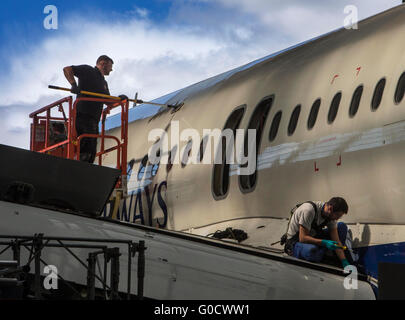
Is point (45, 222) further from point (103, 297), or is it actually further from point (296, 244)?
point (296, 244)

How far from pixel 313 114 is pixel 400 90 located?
175 cm

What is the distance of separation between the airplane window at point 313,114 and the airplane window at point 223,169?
6.90 feet

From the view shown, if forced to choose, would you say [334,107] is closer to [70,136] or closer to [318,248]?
[318,248]

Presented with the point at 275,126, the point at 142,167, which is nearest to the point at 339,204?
the point at 275,126

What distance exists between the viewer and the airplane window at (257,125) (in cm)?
1115

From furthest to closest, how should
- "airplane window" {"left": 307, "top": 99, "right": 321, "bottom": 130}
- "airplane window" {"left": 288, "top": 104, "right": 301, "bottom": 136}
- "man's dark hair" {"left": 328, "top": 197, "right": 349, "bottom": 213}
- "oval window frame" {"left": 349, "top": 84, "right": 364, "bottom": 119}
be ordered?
"airplane window" {"left": 288, "top": 104, "right": 301, "bottom": 136}
"airplane window" {"left": 307, "top": 99, "right": 321, "bottom": 130}
"oval window frame" {"left": 349, "top": 84, "right": 364, "bottom": 119}
"man's dark hair" {"left": 328, "top": 197, "right": 349, "bottom": 213}

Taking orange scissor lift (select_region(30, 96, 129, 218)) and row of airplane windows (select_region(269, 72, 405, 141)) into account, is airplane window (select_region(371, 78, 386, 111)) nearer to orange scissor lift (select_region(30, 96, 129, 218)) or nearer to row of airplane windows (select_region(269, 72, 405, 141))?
row of airplane windows (select_region(269, 72, 405, 141))

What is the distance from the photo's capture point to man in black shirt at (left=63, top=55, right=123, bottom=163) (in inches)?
500

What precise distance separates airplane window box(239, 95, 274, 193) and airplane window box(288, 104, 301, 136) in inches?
29.3

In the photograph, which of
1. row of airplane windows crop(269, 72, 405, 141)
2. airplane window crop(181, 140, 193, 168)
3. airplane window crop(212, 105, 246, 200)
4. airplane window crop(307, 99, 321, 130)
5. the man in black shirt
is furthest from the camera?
airplane window crop(181, 140, 193, 168)

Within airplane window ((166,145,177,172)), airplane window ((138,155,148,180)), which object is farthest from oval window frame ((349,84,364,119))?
airplane window ((138,155,148,180))

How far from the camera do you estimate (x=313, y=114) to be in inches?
398
